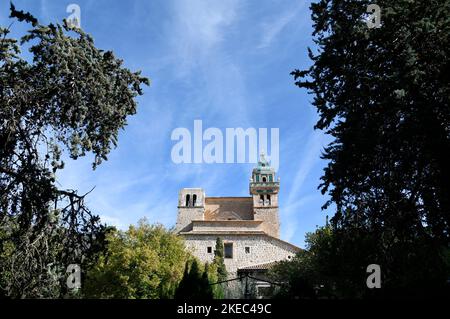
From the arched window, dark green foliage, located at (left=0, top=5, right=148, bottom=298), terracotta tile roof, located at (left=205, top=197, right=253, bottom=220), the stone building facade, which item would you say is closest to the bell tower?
the stone building facade

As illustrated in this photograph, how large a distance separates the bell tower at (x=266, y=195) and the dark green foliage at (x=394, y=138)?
4791 centimetres

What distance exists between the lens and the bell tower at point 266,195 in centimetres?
6062

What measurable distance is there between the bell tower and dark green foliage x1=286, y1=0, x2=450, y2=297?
157 ft

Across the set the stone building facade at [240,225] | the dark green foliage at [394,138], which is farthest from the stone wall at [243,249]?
the dark green foliage at [394,138]

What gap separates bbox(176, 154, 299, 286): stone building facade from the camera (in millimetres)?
52844

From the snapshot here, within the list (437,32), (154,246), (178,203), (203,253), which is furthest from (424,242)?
(178,203)

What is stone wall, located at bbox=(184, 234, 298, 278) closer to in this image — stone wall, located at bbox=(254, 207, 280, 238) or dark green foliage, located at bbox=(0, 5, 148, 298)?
stone wall, located at bbox=(254, 207, 280, 238)

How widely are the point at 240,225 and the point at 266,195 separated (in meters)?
8.42

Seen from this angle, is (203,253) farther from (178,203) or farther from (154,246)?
(154,246)

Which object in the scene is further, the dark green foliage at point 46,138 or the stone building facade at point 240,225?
the stone building facade at point 240,225

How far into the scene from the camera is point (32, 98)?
1017 centimetres

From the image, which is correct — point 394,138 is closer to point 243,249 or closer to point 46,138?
point 46,138

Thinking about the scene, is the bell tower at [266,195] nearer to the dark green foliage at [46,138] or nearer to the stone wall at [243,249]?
the stone wall at [243,249]

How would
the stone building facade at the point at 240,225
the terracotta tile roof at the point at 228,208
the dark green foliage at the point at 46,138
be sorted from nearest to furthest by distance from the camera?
the dark green foliage at the point at 46,138 → the stone building facade at the point at 240,225 → the terracotta tile roof at the point at 228,208
